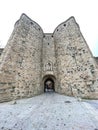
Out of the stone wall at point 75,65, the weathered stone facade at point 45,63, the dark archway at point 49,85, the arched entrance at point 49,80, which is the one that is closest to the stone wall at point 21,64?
the weathered stone facade at point 45,63

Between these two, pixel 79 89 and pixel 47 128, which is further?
pixel 79 89

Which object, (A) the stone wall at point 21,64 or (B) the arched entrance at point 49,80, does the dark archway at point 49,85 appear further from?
(A) the stone wall at point 21,64

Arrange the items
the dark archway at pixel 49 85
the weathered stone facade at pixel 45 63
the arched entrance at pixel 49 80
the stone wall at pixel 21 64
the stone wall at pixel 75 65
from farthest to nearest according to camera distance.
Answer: the dark archway at pixel 49 85 < the arched entrance at pixel 49 80 < the stone wall at pixel 75 65 < the weathered stone facade at pixel 45 63 < the stone wall at pixel 21 64

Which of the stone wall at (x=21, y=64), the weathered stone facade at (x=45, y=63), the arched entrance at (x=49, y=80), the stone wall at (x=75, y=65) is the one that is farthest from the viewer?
the arched entrance at (x=49, y=80)

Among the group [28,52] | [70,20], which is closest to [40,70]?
[28,52]

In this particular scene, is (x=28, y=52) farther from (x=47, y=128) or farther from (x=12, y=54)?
(x=47, y=128)

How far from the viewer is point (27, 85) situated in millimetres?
8484

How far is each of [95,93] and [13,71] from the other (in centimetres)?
687

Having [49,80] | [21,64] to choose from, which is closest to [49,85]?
[49,80]

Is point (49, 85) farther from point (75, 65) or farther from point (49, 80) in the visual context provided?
point (75, 65)

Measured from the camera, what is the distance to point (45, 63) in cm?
1196

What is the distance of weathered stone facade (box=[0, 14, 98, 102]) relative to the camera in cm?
726

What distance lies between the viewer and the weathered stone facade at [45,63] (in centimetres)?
726

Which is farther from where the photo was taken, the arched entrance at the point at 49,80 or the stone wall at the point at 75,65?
the arched entrance at the point at 49,80
